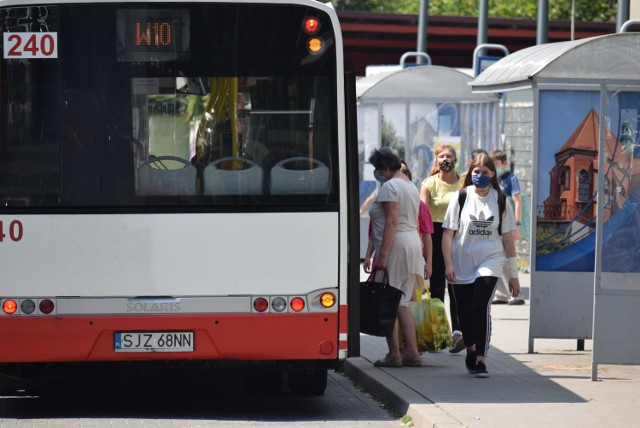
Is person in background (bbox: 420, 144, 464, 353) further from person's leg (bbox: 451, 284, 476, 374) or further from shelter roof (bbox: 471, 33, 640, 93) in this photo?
person's leg (bbox: 451, 284, 476, 374)

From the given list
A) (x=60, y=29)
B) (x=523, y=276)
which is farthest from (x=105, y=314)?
(x=523, y=276)

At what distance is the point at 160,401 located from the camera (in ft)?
33.1

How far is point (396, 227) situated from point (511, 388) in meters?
1.55

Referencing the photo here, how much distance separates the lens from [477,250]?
1041cm

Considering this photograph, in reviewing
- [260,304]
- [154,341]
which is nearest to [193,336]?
[154,341]

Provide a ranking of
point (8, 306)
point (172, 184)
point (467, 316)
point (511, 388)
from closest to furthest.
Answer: point (8, 306)
point (172, 184)
point (511, 388)
point (467, 316)

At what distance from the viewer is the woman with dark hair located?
1065 centimetres

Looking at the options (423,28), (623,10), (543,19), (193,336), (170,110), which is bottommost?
(193,336)

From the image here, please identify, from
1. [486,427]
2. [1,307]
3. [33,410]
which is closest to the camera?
[486,427]

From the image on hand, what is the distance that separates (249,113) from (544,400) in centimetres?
269

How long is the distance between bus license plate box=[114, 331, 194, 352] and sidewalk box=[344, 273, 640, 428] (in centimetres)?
148

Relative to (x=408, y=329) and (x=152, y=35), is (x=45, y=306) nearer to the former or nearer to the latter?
(x=152, y=35)

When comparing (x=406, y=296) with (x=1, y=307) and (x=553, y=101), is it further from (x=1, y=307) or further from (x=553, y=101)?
(x=1, y=307)

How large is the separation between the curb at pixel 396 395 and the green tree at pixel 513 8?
39079 mm
